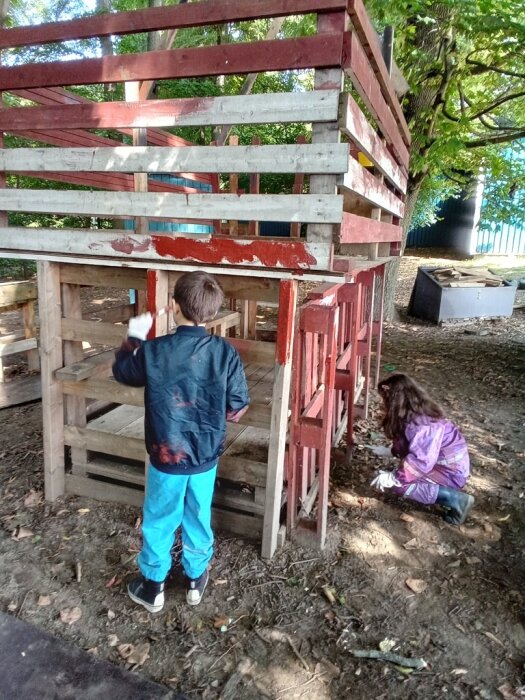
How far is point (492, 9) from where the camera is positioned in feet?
19.4

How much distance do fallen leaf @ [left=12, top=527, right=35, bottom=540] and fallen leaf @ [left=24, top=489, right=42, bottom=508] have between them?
283 mm

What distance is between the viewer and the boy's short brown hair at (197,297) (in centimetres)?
238

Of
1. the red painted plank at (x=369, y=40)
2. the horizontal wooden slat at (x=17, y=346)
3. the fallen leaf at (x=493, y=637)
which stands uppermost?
the red painted plank at (x=369, y=40)

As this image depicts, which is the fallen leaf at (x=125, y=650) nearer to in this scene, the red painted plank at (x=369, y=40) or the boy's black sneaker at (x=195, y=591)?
the boy's black sneaker at (x=195, y=591)

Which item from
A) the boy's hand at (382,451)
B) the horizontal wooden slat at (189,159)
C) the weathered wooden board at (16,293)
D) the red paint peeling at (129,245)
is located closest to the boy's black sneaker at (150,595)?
the red paint peeling at (129,245)

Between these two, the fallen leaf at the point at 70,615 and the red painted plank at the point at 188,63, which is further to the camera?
the fallen leaf at the point at 70,615

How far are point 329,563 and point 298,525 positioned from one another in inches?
12.2

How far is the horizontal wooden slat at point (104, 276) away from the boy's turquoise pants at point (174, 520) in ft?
4.14

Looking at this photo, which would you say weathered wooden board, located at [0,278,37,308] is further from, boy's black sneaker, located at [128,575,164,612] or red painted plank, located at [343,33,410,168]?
red painted plank, located at [343,33,410,168]

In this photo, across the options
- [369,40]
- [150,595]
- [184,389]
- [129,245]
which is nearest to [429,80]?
[369,40]

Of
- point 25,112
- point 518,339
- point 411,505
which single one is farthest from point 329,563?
point 518,339

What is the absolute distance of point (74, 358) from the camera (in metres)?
3.57

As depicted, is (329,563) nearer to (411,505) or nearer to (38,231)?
(411,505)

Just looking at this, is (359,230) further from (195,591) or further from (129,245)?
(195,591)
